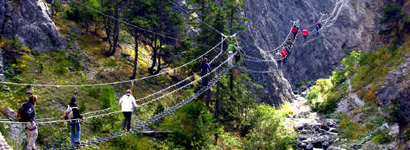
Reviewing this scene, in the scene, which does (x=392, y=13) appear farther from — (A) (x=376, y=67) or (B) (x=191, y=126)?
(B) (x=191, y=126)

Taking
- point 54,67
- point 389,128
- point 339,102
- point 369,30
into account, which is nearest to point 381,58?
point 339,102

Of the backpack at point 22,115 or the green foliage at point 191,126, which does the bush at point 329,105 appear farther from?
the backpack at point 22,115

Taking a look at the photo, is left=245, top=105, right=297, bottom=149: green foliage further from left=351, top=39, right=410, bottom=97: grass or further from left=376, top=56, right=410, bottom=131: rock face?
left=351, top=39, right=410, bottom=97: grass

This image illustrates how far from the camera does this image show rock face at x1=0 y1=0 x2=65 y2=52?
2450 centimetres

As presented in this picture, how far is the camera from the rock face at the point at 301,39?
4184 cm

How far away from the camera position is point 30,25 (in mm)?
25375

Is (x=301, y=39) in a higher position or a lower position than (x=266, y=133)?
higher

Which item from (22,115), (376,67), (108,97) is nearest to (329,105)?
(376,67)

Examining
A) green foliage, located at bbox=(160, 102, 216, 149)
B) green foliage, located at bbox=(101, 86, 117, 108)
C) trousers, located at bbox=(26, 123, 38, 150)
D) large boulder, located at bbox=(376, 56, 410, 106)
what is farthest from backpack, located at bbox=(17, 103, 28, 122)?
large boulder, located at bbox=(376, 56, 410, 106)

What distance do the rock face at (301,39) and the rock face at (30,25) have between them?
1972 centimetres

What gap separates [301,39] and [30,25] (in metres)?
39.0

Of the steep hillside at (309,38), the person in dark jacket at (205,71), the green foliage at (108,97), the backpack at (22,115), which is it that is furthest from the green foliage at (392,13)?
the backpack at (22,115)

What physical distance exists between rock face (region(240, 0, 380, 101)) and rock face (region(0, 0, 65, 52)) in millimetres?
19721

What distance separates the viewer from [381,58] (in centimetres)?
3700
